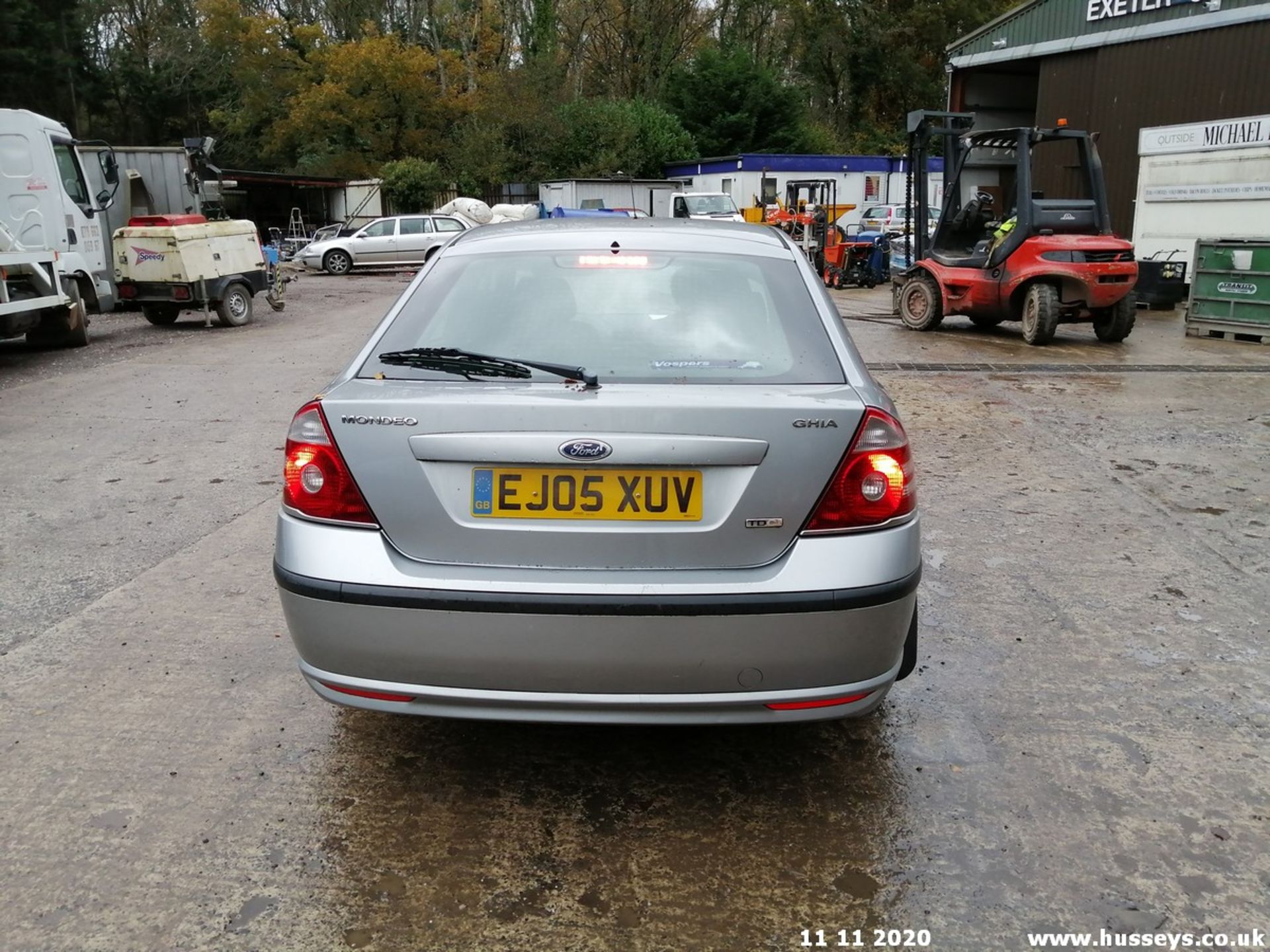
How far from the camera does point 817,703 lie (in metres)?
2.69

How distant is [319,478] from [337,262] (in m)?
27.0

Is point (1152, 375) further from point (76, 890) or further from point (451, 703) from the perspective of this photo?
point (76, 890)

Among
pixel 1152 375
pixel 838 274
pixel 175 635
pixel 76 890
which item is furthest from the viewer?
pixel 838 274

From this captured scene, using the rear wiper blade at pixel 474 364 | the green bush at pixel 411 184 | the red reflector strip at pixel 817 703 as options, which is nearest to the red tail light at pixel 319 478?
the rear wiper blade at pixel 474 364

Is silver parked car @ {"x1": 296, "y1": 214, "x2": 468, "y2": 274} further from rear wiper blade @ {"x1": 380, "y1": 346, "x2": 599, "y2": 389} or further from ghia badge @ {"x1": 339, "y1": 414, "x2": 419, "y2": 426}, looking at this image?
ghia badge @ {"x1": 339, "y1": 414, "x2": 419, "y2": 426}

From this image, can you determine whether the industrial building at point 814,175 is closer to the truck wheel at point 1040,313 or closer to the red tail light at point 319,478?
the truck wheel at point 1040,313

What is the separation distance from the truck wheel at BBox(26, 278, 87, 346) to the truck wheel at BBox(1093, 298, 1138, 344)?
12409mm

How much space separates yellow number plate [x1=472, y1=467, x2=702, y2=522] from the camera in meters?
2.63

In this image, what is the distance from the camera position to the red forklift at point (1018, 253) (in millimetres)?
12250

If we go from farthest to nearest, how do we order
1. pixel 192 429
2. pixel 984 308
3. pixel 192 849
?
pixel 984 308, pixel 192 429, pixel 192 849

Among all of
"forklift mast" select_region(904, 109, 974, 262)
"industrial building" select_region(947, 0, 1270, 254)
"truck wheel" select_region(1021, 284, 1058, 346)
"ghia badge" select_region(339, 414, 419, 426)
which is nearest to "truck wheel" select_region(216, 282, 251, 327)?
"forklift mast" select_region(904, 109, 974, 262)

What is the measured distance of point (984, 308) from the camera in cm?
1347

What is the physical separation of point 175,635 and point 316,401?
177 cm

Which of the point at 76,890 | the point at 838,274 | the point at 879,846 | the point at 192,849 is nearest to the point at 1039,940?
the point at 879,846
